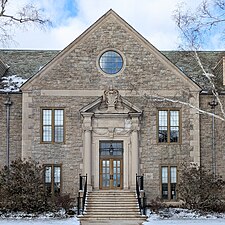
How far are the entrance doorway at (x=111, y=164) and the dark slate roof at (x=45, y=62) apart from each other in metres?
6.09

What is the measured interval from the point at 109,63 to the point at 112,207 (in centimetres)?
804

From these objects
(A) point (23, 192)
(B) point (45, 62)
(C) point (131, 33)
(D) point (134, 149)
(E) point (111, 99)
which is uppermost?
(C) point (131, 33)

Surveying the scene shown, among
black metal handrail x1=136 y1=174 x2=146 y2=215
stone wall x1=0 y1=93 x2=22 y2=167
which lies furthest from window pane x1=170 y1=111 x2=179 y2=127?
stone wall x1=0 y1=93 x2=22 y2=167

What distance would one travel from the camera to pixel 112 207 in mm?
26656

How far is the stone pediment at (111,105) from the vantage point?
2939 centimetres

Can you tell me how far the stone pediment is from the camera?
29.4 meters

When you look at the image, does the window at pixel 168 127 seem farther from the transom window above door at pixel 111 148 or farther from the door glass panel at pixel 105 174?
the door glass panel at pixel 105 174

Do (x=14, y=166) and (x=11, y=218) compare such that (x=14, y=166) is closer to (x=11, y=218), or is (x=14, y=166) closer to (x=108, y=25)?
(x=11, y=218)

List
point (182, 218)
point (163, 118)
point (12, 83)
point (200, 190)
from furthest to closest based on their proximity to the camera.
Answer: point (12, 83) → point (163, 118) → point (200, 190) → point (182, 218)

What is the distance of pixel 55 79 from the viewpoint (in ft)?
98.0

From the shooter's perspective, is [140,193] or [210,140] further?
[210,140]

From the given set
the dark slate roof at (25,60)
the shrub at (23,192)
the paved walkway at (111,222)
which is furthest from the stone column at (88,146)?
the dark slate roof at (25,60)

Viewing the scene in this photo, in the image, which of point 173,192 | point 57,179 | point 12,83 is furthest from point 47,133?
point 173,192

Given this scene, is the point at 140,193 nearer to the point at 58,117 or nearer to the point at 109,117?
the point at 109,117
